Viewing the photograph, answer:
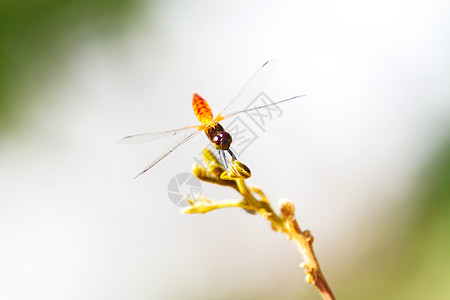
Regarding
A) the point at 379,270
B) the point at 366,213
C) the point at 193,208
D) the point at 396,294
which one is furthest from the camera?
the point at 366,213

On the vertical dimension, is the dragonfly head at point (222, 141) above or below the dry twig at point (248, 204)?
above

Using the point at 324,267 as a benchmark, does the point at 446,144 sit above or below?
above

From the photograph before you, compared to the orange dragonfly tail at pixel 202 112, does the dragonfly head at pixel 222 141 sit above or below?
below

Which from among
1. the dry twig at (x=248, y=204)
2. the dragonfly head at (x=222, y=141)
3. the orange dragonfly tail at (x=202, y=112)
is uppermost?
the orange dragonfly tail at (x=202, y=112)

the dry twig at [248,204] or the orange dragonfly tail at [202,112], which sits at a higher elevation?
the orange dragonfly tail at [202,112]

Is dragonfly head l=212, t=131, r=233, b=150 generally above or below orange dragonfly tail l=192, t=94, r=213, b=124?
below

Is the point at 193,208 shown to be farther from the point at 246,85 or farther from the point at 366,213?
the point at 366,213

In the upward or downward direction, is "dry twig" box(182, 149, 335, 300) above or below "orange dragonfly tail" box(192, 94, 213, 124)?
below

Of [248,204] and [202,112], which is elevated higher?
[202,112]

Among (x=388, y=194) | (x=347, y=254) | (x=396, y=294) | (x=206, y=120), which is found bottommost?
(x=396, y=294)

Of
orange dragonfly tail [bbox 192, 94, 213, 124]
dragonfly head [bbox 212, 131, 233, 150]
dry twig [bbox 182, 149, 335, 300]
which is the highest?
orange dragonfly tail [bbox 192, 94, 213, 124]

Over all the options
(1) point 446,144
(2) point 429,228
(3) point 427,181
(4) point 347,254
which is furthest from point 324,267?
(1) point 446,144
